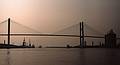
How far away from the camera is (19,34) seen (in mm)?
16516

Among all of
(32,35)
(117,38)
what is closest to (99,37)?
(117,38)

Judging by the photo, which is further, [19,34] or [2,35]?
[19,34]

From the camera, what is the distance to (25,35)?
17219 mm

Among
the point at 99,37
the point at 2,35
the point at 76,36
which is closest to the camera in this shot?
the point at 2,35

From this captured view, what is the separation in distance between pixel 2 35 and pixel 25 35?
8.51ft

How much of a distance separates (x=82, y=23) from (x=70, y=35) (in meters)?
1.27

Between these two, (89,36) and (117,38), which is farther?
(89,36)

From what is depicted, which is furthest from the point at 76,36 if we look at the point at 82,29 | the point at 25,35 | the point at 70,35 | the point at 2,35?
the point at 2,35

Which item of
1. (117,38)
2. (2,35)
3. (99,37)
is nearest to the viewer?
(117,38)

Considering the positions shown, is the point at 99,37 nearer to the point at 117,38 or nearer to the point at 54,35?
the point at 117,38

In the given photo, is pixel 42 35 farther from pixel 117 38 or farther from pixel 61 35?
pixel 117 38

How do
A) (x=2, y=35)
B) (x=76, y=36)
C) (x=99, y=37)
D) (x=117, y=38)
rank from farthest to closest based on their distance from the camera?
1. (x=76, y=36)
2. (x=99, y=37)
3. (x=2, y=35)
4. (x=117, y=38)

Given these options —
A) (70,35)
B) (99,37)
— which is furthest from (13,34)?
(99,37)

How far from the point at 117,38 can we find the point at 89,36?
276 cm
